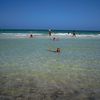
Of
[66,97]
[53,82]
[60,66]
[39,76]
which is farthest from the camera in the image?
[60,66]

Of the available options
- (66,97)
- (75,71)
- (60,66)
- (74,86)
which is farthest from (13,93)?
(60,66)

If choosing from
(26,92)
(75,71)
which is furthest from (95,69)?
(26,92)

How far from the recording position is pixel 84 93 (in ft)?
20.5

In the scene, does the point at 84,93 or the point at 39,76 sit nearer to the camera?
the point at 84,93

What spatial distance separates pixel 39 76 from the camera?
8250 millimetres

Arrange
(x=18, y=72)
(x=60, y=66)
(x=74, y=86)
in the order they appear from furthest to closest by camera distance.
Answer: (x=60, y=66), (x=18, y=72), (x=74, y=86)

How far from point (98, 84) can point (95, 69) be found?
2.45m

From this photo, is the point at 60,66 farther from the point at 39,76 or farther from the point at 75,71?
the point at 39,76

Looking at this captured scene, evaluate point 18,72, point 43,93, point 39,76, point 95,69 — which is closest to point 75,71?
point 95,69

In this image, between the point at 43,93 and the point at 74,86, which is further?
the point at 74,86

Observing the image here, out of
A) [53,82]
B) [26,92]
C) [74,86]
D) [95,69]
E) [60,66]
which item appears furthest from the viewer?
[60,66]

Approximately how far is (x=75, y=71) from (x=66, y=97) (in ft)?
11.0

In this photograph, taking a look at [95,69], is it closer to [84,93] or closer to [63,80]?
[63,80]

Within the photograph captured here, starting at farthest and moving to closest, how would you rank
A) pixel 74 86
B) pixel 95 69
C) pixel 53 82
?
pixel 95 69 < pixel 53 82 < pixel 74 86
